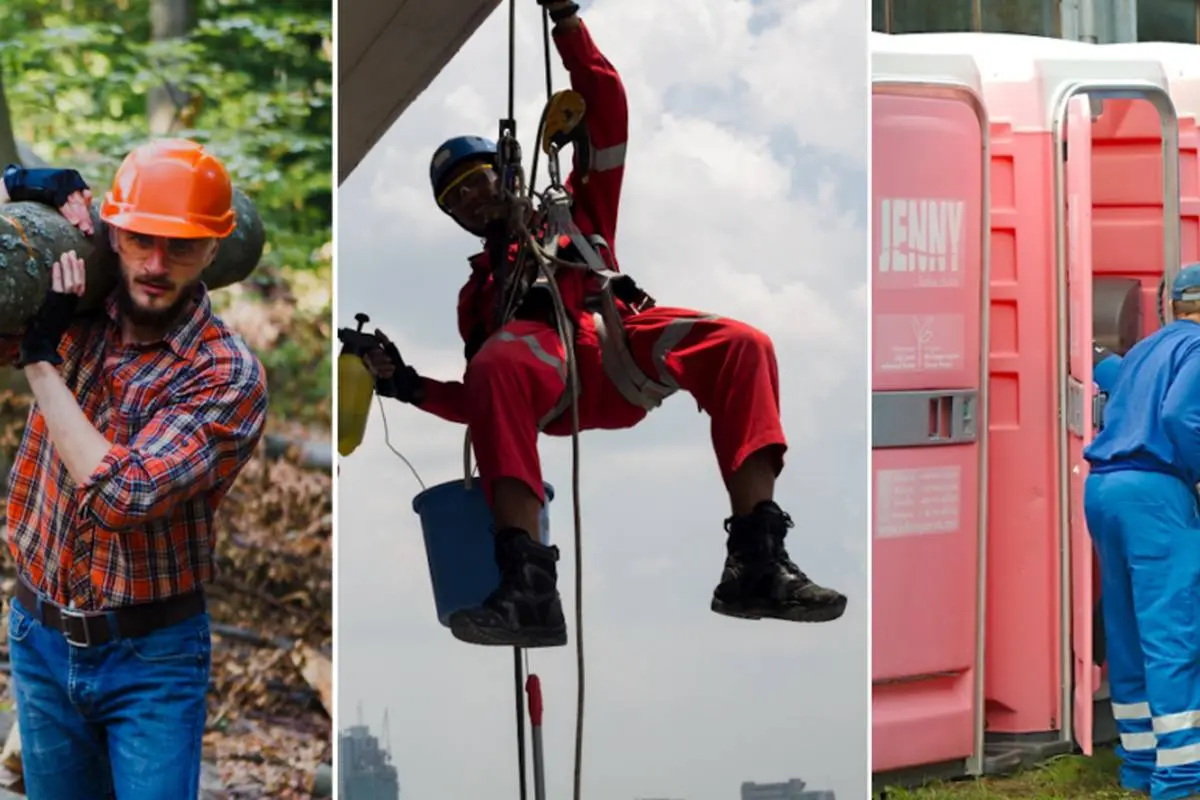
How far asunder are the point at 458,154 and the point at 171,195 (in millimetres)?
597

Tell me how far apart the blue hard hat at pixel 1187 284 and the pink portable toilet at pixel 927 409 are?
654 mm

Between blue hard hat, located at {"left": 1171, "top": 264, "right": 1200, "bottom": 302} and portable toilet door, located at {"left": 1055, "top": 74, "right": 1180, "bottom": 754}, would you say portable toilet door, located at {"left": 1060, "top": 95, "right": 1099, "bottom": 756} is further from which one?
blue hard hat, located at {"left": 1171, "top": 264, "right": 1200, "bottom": 302}

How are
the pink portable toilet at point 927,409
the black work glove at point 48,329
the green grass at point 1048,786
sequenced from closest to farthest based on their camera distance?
the black work glove at point 48,329 < the pink portable toilet at point 927,409 < the green grass at point 1048,786

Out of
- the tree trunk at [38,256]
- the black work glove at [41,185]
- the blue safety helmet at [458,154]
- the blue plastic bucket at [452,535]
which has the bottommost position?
the blue plastic bucket at [452,535]

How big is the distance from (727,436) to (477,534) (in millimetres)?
569

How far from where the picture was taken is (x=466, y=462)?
13.3ft

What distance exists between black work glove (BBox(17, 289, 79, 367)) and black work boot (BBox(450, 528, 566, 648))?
3.09ft

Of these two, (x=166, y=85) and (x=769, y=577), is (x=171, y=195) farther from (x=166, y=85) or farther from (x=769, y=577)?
(x=769, y=577)

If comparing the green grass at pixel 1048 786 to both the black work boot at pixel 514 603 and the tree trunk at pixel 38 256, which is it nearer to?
the black work boot at pixel 514 603

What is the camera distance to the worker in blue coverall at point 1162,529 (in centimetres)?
553

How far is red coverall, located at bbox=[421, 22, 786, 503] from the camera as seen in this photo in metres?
3.87

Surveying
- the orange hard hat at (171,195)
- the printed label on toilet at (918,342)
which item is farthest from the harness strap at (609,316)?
the printed label on toilet at (918,342)

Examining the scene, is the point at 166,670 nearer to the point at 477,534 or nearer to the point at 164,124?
the point at 477,534

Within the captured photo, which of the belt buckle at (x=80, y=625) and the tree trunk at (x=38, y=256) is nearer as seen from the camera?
the tree trunk at (x=38, y=256)
